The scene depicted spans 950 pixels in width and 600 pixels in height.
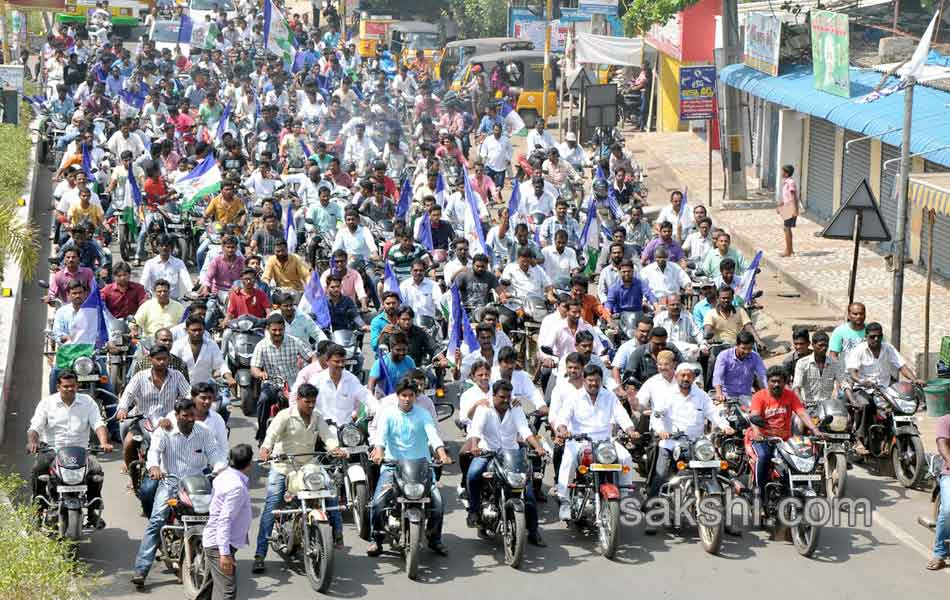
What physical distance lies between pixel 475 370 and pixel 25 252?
4.83 meters

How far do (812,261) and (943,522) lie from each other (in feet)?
42.8

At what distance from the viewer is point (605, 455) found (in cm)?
1248

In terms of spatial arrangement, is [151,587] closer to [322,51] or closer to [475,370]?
[475,370]

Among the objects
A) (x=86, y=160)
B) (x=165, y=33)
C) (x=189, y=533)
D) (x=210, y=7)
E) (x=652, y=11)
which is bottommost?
(x=189, y=533)

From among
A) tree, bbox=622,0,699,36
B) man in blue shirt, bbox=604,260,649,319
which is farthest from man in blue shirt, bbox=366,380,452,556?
tree, bbox=622,0,699,36

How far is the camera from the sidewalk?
20.9 meters

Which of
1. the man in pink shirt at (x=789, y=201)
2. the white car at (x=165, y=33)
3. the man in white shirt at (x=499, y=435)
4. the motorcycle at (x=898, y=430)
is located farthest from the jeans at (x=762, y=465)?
the white car at (x=165, y=33)

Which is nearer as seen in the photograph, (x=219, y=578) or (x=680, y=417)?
(x=219, y=578)

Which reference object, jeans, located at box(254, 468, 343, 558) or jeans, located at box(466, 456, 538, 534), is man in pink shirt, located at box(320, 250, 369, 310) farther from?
jeans, located at box(254, 468, 343, 558)

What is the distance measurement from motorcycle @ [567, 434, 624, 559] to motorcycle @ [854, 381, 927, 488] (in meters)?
2.98

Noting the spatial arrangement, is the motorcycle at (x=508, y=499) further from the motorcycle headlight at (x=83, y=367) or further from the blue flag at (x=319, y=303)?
the blue flag at (x=319, y=303)

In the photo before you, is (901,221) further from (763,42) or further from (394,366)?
(763,42)

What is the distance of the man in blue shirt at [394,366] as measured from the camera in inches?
553

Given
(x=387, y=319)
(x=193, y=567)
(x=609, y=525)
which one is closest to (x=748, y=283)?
(x=387, y=319)
